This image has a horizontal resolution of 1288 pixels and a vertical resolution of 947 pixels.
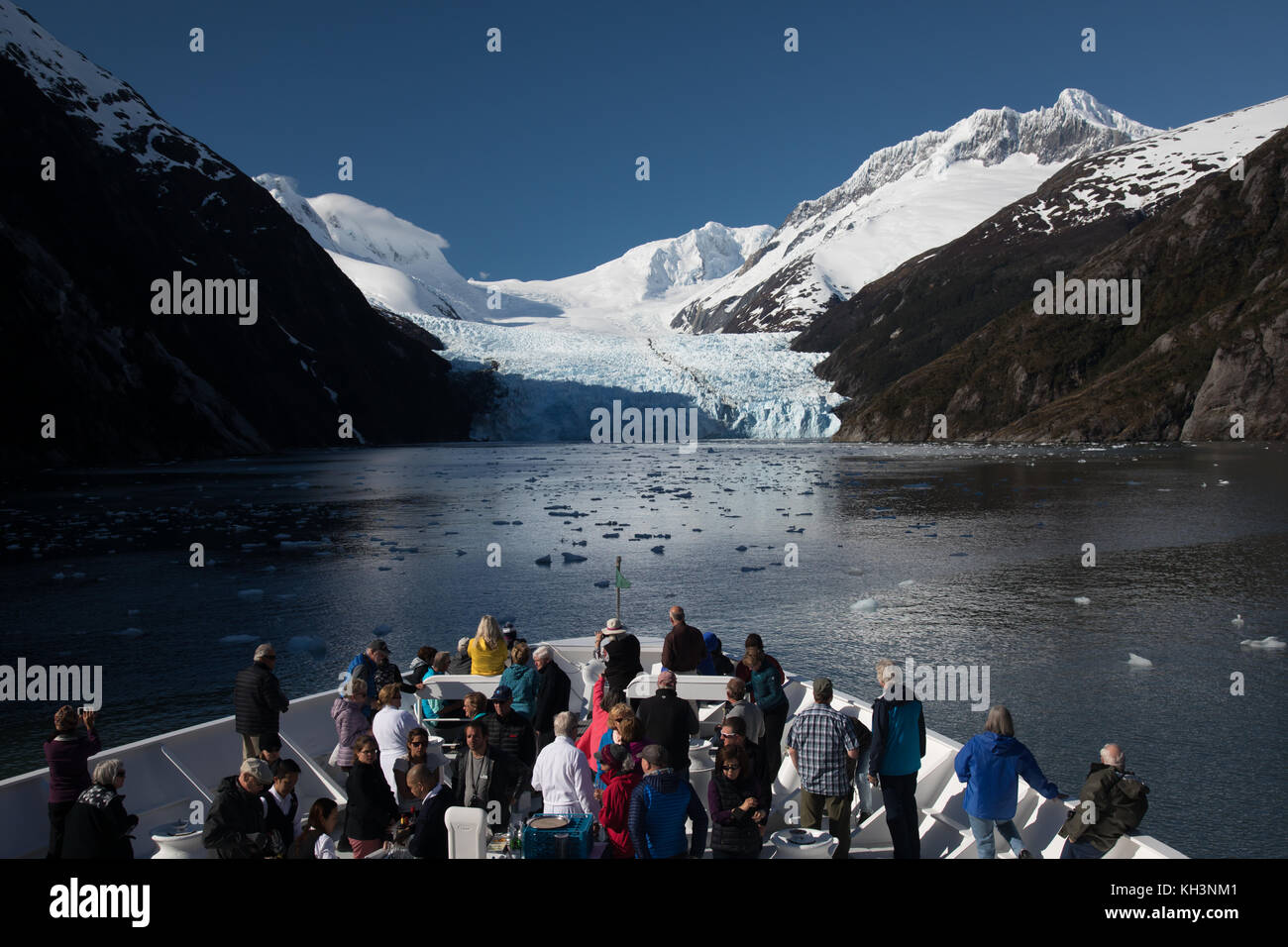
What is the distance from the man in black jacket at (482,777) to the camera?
8.52m

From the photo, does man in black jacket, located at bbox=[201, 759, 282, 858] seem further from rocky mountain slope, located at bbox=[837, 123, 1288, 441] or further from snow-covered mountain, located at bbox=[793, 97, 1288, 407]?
snow-covered mountain, located at bbox=[793, 97, 1288, 407]

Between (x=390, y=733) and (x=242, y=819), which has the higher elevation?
(x=390, y=733)

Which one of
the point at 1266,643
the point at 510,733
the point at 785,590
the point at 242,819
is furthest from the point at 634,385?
the point at 242,819

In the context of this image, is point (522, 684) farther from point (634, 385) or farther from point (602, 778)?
point (634, 385)

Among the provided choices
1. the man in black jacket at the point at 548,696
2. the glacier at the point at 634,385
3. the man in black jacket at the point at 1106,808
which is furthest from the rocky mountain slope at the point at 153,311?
the man in black jacket at the point at 1106,808

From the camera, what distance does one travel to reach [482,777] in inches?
336

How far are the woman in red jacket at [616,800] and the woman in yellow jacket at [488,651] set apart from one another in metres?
5.05

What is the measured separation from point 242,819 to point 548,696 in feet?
11.9

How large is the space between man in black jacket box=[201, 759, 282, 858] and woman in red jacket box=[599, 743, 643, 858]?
277cm

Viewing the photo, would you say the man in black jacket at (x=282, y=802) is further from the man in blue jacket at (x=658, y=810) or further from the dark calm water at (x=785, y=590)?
the dark calm water at (x=785, y=590)

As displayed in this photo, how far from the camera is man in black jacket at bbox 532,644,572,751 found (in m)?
10.6
